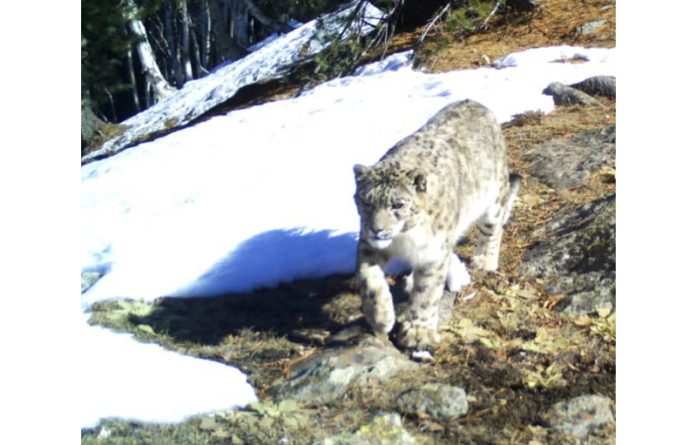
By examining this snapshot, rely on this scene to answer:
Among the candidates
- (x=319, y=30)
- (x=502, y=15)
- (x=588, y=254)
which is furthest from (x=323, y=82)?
(x=588, y=254)

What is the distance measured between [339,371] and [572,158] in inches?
120

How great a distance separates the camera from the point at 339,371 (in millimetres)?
4309

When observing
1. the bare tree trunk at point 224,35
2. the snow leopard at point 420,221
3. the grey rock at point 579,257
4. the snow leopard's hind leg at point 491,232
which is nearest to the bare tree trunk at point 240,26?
the bare tree trunk at point 224,35

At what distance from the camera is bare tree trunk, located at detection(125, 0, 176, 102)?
25.6ft

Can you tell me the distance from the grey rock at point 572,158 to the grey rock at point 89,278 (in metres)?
3.30

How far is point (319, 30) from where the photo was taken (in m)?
11.3

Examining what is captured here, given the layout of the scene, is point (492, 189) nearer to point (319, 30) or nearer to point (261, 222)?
point (261, 222)

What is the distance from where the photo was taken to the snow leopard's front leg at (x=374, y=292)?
4.76m

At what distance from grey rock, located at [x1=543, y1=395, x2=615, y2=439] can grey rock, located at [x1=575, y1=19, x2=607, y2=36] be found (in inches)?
178

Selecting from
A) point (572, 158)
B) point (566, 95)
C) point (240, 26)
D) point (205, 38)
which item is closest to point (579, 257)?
point (572, 158)

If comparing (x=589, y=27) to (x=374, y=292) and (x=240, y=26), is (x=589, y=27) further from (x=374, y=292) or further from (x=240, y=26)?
(x=240, y=26)

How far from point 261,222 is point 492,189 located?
1826 mm

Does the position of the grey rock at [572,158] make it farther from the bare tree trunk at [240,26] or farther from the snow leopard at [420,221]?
the bare tree trunk at [240,26]
